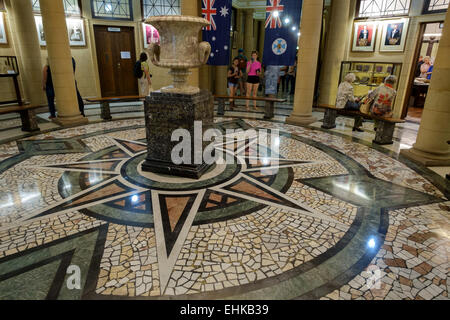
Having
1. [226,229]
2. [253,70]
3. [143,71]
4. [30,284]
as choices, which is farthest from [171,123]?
[253,70]

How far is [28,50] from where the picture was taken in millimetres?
8344

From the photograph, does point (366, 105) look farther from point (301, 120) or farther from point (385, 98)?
point (301, 120)

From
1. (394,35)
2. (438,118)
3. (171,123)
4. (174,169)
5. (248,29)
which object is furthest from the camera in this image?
(248,29)

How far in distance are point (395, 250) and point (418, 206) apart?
1115 mm

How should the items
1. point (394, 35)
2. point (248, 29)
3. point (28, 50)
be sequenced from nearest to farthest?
point (394, 35) < point (28, 50) < point (248, 29)

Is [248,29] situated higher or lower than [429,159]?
higher

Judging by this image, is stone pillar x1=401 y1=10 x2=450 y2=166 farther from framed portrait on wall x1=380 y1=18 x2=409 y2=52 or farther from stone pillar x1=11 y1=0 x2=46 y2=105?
stone pillar x1=11 y1=0 x2=46 y2=105

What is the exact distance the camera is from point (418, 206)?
340cm

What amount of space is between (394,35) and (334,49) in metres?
1.58

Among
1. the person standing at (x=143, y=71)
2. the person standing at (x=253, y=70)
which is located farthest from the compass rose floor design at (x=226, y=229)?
the person standing at (x=253, y=70)

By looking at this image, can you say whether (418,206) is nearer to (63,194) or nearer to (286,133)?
(286,133)

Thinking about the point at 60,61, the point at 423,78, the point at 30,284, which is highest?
the point at 60,61

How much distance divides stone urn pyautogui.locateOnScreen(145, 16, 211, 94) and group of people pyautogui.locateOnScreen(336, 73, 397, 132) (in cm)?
387

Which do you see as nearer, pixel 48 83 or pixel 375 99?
pixel 375 99
